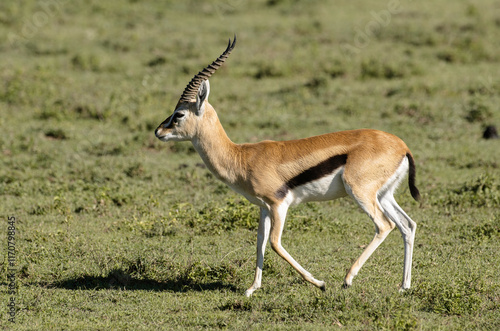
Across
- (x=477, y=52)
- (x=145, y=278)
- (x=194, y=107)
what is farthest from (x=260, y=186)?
(x=477, y=52)

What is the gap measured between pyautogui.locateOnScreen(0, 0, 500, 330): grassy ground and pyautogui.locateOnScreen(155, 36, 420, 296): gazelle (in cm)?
43

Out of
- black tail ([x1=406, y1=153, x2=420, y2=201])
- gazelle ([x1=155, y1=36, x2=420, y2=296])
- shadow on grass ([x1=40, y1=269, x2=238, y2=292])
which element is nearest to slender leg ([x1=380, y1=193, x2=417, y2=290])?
gazelle ([x1=155, y1=36, x2=420, y2=296])

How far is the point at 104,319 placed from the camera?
4668 mm

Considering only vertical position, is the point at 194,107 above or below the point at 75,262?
above

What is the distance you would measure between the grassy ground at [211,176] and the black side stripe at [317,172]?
0.76 meters

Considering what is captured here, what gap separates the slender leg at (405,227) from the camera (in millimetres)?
4980

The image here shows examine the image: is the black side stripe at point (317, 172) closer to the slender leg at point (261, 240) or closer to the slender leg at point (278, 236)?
the slender leg at point (278, 236)

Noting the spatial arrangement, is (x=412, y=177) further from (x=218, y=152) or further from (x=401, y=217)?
(x=218, y=152)

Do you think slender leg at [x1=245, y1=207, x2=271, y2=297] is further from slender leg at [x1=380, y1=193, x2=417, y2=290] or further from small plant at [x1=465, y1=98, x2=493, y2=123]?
small plant at [x1=465, y1=98, x2=493, y2=123]

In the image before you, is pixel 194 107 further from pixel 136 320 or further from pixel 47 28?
pixel 47 28

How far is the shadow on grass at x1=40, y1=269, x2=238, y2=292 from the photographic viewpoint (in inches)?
208

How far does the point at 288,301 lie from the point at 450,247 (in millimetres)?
1946

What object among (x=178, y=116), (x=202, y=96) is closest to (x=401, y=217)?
(x=202, y=96)

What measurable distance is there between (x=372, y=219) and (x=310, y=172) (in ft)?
1.87
